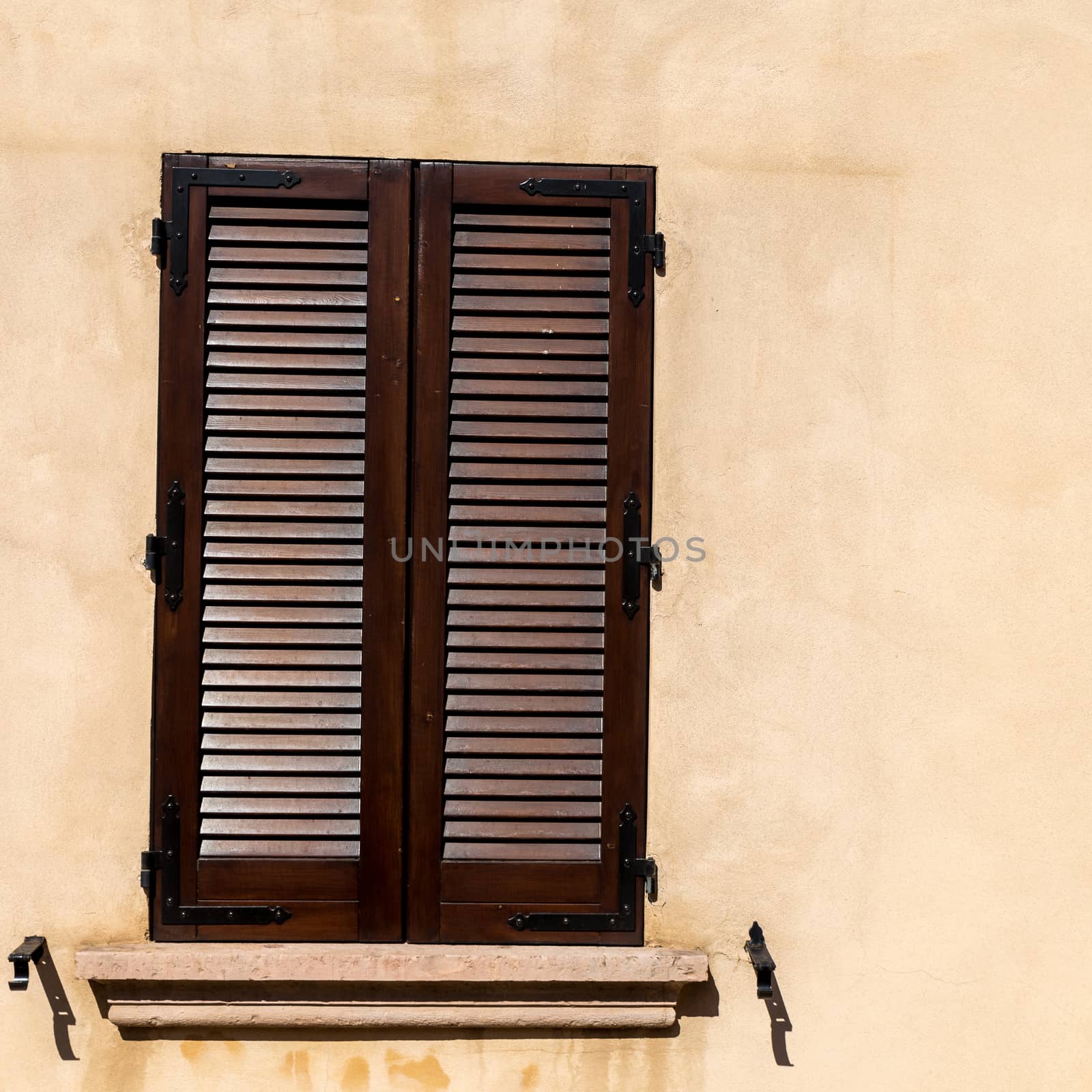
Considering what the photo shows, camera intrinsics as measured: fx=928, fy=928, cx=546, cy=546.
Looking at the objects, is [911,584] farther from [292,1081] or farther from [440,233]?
[292,1081]

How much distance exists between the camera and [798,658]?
94.3 inches

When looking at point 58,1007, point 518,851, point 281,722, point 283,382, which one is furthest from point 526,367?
point 58,1007

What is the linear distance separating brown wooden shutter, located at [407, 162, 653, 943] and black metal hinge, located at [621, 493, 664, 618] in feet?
0.08

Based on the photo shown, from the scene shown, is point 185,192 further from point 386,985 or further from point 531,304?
point 386,985

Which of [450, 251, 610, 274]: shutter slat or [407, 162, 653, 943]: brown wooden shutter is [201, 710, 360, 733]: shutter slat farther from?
[450, 251, 610, 274]: shutter slat

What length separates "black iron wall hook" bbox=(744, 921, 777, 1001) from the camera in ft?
7.41

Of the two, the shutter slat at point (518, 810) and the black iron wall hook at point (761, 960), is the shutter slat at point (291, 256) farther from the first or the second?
the black iron wall hook at point (761, 960)

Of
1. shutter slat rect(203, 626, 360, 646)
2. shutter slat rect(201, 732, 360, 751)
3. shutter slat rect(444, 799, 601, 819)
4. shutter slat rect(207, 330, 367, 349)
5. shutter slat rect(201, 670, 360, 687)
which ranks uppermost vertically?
shutter slat rect(207, 330, 367, 349)

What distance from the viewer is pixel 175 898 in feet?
7.61

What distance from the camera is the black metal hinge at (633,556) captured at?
2369 millimetres

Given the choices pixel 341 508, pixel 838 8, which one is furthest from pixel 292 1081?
pixel 838 8

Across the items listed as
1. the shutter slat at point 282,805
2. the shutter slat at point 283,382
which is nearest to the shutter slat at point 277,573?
the shutter slat at point 283,382

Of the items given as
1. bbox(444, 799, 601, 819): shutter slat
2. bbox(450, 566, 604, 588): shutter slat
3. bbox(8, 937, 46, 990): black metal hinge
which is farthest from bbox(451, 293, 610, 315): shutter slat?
bbox(8, 937, 46, 990): black metal hinge

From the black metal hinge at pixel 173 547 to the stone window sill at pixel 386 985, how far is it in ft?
2.90
